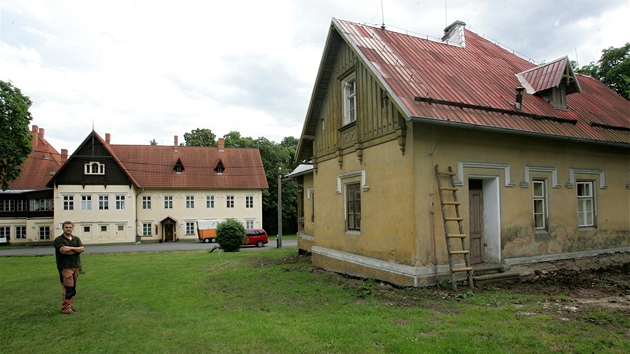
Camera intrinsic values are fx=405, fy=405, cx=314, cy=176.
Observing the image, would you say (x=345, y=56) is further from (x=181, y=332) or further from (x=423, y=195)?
(x=181, y=332)

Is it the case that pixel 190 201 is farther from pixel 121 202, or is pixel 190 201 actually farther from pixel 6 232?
pixel 6 232

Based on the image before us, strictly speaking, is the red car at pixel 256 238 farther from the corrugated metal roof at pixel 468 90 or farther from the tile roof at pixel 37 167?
the tile roof at pixel 37 167

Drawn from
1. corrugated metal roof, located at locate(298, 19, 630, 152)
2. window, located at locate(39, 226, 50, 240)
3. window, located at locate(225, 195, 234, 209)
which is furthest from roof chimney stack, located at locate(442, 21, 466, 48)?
window, located at locate(39, 226, 50, 240)

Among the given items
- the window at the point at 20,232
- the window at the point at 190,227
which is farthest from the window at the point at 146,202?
the window at the point at 20,232

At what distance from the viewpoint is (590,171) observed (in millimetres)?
12031

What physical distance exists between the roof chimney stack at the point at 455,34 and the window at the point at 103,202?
3464cm

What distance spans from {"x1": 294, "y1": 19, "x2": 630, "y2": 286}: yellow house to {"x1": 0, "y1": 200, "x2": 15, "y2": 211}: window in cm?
4110

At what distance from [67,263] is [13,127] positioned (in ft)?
79.7

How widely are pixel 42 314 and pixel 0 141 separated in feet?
77.7

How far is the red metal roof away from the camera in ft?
31.4

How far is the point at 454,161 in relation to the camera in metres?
9.70

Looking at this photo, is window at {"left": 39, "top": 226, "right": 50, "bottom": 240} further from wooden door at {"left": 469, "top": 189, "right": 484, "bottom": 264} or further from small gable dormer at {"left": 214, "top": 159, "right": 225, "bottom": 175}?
wooden door at {"left": 469, "top": 189, "right": 484, "bottom": 264}

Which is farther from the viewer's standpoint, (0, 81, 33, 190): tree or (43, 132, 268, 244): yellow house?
(43, 132, 268, 244): yellow house

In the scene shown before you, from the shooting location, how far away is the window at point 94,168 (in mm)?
38625
